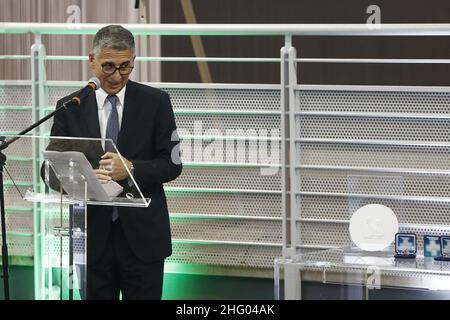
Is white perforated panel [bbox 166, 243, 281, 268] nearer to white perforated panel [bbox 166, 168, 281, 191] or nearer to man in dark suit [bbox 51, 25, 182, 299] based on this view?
white perforated panel [bbox 166, 168, 281, 191]

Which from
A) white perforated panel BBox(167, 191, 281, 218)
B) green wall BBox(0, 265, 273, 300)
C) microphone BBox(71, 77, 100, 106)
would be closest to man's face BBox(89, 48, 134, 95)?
microphone BBox(71, 77, 100, 106)

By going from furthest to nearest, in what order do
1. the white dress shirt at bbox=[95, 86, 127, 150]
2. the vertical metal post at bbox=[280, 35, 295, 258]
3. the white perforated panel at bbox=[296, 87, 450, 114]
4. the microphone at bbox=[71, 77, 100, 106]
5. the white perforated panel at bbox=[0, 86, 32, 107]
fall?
the white perforated panel at bbox=[0, 86, 32, 107], the vertical metal post at bbox=[280, 35, 295, 258], the white perforated panel at bbox=[296, 87, 450, 114], the white dress shirt at bbox=[95, 86, 127, 150], the microphone at bbox=[71, 77, 100, 106]

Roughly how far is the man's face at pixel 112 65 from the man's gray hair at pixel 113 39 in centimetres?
1

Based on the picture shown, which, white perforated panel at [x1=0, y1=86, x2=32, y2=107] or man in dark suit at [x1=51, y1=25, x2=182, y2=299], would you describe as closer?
man in dark suit at [x1=51, y1=25, x2=182, y2=299]

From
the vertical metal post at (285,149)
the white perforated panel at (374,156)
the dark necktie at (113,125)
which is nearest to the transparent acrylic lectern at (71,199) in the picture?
the dark necktie at (113,125)

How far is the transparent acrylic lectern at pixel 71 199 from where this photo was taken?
3.40 m

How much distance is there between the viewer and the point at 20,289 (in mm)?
4102

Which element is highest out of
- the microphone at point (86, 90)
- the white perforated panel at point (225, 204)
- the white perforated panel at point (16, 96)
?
the white perforated panel at point (16, 96)

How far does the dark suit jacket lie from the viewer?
12.6 feet

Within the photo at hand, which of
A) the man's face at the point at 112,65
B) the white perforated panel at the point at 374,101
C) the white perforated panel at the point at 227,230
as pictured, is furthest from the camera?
the white perforated panel at the point at 227,230

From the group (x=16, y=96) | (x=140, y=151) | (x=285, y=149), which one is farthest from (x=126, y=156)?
(x=16, y=96)

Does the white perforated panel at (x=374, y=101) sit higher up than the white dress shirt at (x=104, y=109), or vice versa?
the white perforated panel at (x=374, y=101)

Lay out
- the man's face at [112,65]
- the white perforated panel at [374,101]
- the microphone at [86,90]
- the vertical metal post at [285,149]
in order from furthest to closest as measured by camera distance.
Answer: the vertical metal post at [285,149], the white perforated panel at [374,101], the man's face at [112,65], the microphone at [86,90]

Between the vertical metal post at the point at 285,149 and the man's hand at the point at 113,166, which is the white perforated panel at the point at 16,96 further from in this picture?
the man's hand at the point at 113,166
